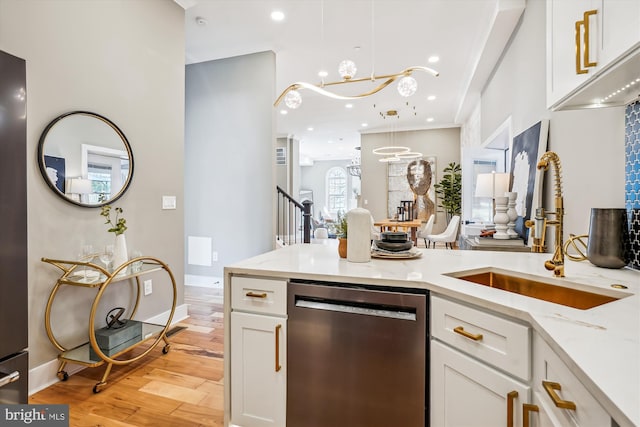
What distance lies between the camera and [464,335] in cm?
108

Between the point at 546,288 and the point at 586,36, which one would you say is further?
the point at 546,288

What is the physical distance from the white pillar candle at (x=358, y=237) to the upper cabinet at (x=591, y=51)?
3.31ft

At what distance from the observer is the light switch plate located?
9.62 feet

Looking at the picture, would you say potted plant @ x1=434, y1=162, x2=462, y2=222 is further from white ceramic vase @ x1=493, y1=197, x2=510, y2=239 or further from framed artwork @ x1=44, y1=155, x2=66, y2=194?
framed artwork @ x1=44, y1=155, x2=66, y2=194

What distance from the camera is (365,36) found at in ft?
12.4

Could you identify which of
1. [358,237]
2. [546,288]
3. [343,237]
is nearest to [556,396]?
[546,288]

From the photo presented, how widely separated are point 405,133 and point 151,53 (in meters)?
6.96

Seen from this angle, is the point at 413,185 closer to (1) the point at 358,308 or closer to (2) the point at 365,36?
(2) the point at 365,36

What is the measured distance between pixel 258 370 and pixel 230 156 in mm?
3194

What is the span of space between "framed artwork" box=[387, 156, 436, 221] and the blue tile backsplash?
707cm

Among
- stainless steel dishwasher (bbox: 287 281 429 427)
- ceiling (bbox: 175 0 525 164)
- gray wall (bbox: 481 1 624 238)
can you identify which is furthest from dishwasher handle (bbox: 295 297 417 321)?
ceiling (bbox: 175 0 525 164)

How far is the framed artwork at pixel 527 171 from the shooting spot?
2.45 m

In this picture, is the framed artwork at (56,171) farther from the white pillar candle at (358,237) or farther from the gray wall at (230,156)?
the gray wall at (230,156)

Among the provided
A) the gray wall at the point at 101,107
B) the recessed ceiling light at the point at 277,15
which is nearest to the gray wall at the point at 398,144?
the recessed ceiling light at the point at 277,15
